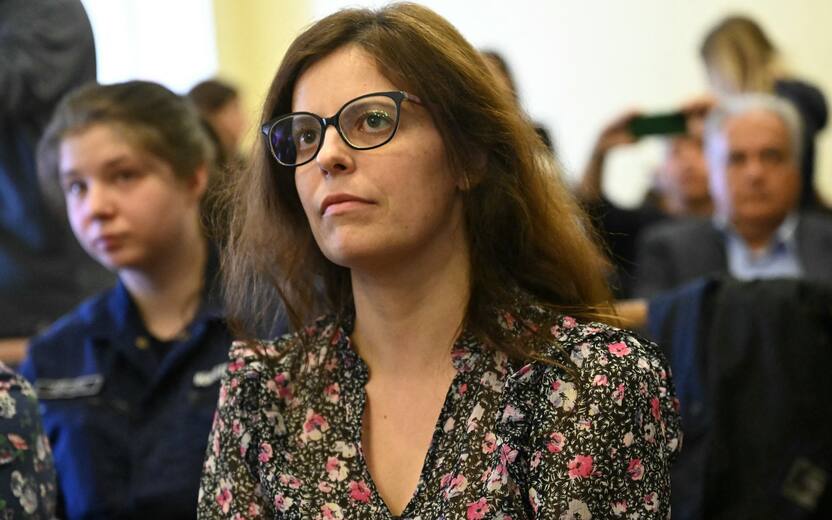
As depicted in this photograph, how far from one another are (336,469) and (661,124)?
180 cm

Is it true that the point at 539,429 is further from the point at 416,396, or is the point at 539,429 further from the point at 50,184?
the point at 50,184

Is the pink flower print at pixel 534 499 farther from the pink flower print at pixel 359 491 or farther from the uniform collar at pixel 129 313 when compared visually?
the uniform collar at pixel 129 313

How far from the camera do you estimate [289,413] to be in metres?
1.50

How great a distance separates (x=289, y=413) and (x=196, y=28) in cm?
428

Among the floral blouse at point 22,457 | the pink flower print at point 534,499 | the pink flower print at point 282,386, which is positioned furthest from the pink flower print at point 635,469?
A: the floral blouse at point 22,457

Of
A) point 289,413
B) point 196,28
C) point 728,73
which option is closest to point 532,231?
point 289,413

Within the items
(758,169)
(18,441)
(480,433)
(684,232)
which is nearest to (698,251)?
(684,232)

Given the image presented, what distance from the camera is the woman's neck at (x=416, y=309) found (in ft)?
4.81

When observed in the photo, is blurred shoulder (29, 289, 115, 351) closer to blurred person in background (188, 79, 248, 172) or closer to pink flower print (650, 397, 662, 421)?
→ pink flower print (650, 397, 662, 421)

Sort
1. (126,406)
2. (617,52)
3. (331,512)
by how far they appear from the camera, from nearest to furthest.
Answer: (331,512) → (126,406) → (617,52)

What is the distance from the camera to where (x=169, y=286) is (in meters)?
2.14

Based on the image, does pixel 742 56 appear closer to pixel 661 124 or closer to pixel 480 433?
pixel 661 124

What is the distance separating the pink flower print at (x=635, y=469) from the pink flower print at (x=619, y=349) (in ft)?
0.40

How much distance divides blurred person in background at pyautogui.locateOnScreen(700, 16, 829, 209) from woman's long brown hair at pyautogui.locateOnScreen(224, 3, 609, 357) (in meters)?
2.29
